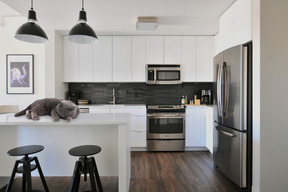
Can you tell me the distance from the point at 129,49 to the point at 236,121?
2689 mm

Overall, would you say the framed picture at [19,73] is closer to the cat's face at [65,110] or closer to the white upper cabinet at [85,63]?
the white upper cabinet at [85,63]

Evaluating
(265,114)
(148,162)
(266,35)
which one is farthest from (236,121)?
(148,162)

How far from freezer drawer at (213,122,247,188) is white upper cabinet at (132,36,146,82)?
2.01 m

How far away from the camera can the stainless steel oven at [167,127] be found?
Result: 350 centimetres

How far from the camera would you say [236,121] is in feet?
6.84

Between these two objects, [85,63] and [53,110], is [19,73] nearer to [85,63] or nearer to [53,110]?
[85,63]

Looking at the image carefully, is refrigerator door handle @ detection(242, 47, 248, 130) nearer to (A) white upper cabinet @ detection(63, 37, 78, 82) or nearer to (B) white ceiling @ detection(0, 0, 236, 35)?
(B) white ceiling @ detection(0, 0, 236, 35)

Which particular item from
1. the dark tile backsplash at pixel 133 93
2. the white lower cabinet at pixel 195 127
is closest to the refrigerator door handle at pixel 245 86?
the white lower cabinet at pixel 195 127

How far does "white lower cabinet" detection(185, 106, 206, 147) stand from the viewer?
3531mm

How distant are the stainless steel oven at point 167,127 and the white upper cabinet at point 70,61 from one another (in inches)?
76.6

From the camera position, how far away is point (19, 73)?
12.7 feet

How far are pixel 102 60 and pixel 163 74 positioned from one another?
145 cm

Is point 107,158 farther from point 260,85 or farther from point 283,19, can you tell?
point 283,19

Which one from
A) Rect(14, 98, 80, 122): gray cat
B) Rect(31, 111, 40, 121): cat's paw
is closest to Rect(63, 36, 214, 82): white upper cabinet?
Rect(14, 98, 80, 122): gray cat
